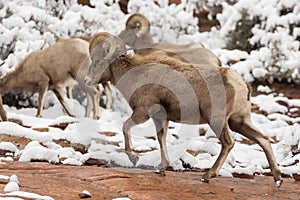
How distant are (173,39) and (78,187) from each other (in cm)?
1396

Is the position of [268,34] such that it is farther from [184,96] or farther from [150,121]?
[184,96]

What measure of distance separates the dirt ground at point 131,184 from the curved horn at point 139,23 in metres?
6.90


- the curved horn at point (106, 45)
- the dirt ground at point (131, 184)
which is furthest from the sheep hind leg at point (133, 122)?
the curved horn at point (106, 45)

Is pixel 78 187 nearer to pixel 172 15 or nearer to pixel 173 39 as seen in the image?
pixel 173 39

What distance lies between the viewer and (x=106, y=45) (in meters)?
8.09

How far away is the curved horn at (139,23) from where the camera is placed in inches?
570

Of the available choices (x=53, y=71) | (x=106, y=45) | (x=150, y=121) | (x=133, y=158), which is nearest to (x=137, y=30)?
(x=53, y=71)

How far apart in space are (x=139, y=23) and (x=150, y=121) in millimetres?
2737

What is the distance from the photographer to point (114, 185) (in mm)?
6617

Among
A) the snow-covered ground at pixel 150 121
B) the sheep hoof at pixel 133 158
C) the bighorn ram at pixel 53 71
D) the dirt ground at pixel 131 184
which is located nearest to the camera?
the dirt ground at pixel 131 184

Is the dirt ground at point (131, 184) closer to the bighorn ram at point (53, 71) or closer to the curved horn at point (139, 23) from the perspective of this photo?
the bighorn ram at point (53, 71)

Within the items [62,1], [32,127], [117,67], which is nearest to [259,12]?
[62,1]

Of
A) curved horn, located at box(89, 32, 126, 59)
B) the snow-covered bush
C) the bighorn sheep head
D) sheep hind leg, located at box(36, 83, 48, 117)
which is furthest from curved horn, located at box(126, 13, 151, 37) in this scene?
curved horn, located at box(89, 32, 126, 59)

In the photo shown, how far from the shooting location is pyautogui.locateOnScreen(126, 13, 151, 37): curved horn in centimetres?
1449
